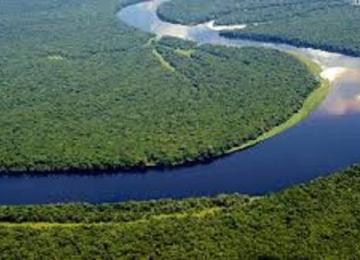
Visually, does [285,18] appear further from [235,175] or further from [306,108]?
[235,175]

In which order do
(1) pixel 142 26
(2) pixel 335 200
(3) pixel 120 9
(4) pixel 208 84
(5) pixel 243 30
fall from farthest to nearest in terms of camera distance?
(3) pixel 120 9
(1) pixel 142 26
(5) pixel 243 30
(4) pixel 208 84
(2) pixel 335 200

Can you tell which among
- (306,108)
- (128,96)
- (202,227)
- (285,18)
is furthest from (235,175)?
(285,18)

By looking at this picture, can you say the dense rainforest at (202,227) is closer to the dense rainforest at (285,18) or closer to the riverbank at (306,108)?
the riverbank at (306,108)

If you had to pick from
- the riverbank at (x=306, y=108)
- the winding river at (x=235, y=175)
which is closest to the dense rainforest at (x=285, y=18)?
the riverbank at (x=306, y=108)

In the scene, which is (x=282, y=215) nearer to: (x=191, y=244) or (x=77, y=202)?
(x=191, y=244)

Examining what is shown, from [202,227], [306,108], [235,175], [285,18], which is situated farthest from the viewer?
[285,18]

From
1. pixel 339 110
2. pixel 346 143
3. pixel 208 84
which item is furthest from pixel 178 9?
pixel 346 143
